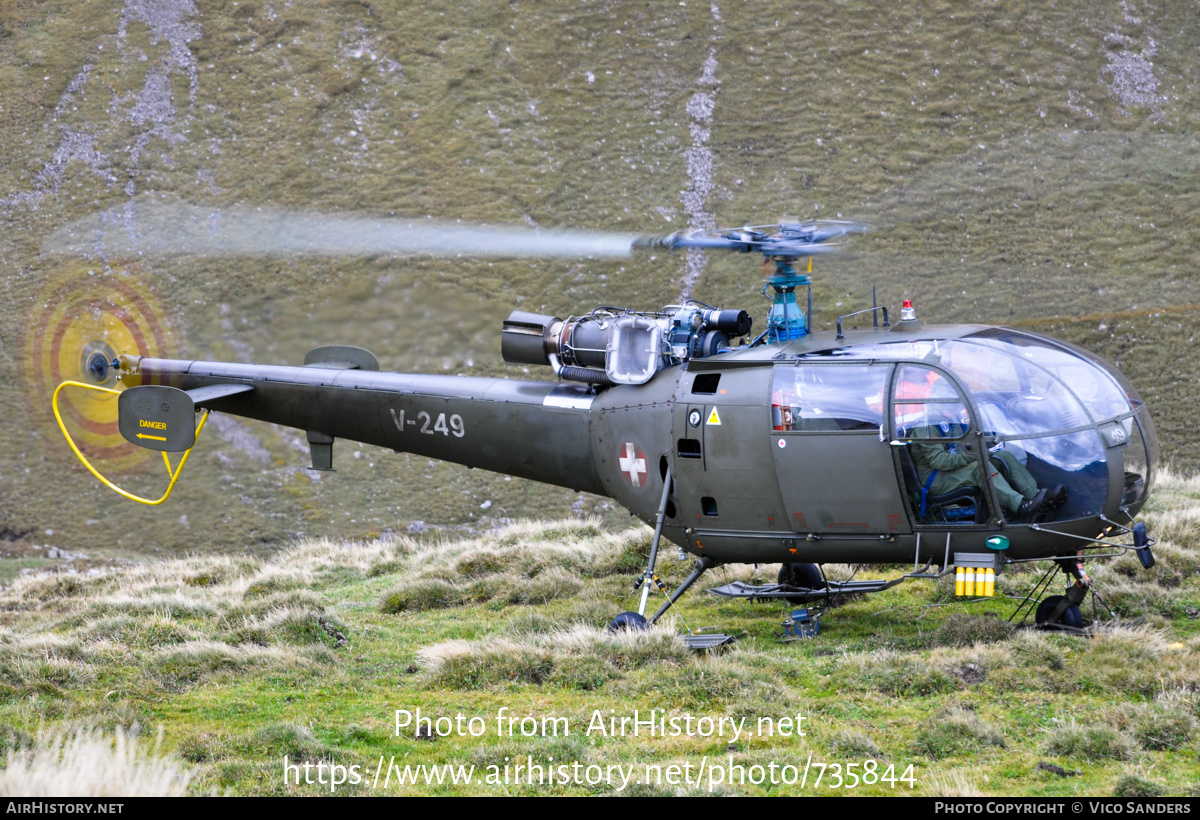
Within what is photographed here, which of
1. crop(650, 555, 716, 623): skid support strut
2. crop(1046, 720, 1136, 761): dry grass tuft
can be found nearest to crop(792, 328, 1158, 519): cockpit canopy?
crop(650, 555, 716, 623): skid support strut

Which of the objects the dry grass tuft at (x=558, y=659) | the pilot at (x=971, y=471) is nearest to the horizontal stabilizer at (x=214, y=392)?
the dry grass tuft at (x=558, y=659)

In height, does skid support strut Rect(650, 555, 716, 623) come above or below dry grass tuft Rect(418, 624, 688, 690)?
above

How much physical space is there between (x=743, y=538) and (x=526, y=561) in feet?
15.5

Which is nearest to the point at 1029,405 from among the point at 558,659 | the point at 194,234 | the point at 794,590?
the point at 794,590

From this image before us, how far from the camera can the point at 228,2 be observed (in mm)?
39969

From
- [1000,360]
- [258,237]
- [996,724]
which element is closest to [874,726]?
[996,724]

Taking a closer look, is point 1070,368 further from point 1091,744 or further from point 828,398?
point 1091,744

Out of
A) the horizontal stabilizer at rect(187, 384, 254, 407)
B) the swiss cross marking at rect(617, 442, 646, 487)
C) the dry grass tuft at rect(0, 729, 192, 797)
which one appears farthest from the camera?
the horizontal stabilizer at rect(187, 384, 254, 407)

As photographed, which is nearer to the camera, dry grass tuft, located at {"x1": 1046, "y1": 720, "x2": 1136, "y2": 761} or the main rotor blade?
dry grass tuft, located at {"x1": 1046, "y1": 720, "x2": 1136, "y2": 761}

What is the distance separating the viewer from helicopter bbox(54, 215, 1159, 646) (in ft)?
26.9

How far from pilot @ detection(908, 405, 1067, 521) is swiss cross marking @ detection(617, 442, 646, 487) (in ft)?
9.03

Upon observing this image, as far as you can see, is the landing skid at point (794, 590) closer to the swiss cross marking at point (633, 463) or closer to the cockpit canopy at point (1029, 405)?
the swiss cross marking at point (633, 463)

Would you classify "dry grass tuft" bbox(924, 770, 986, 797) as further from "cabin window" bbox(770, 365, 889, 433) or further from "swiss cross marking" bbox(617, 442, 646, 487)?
"swiss cross marking" bbox(617, 442, 646, 487)

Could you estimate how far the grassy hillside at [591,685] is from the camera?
606cm
